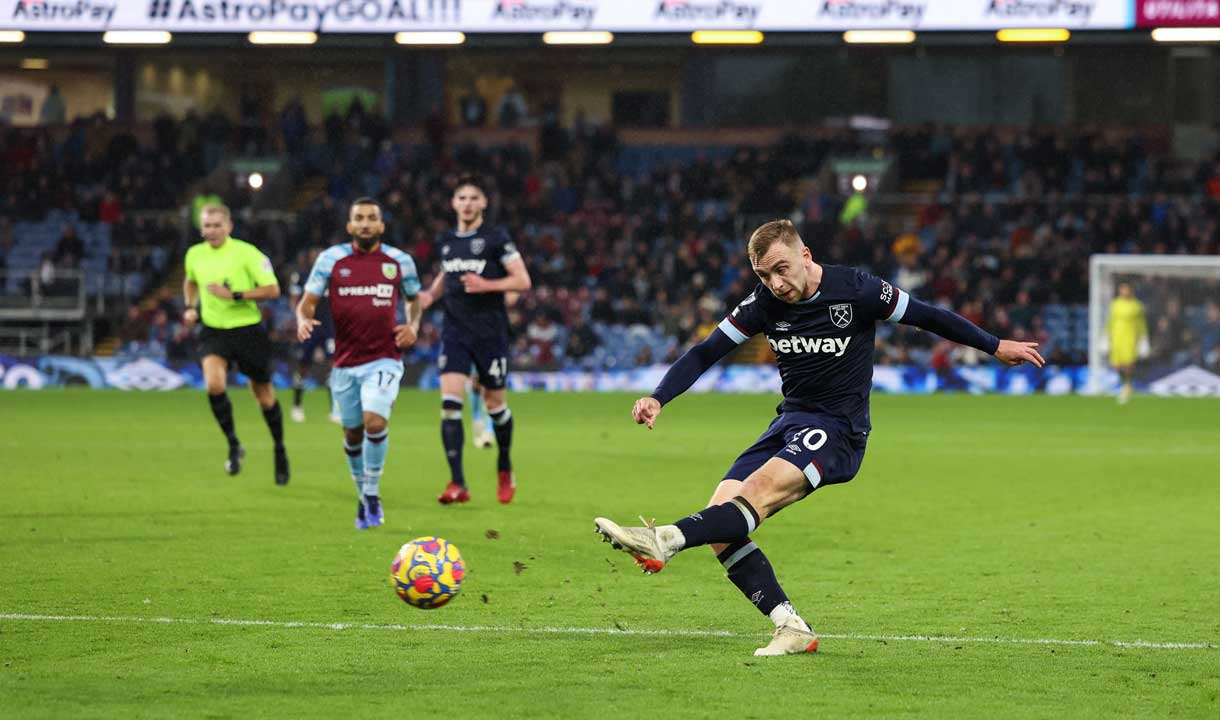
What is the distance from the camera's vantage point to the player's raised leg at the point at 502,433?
41.4 ft

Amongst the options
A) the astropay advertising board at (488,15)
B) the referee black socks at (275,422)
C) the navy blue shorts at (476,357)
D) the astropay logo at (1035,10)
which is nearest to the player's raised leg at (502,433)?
the navy blue shorts at (476,357)

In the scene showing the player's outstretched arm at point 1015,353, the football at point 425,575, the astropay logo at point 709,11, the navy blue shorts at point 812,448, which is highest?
the astropay logo at point 709,11

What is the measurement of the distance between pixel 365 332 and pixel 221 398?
10.4ft

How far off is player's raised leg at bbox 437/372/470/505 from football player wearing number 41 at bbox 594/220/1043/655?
18.0 feet

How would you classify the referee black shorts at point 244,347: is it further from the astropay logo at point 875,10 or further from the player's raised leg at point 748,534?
the astropay logo at point 875,10

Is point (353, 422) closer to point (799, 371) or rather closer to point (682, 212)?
point (799, 371)

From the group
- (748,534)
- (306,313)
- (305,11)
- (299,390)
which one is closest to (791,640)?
(748,534)

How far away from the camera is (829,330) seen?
690 centimetres

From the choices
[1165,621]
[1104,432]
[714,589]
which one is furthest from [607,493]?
[1104,432]

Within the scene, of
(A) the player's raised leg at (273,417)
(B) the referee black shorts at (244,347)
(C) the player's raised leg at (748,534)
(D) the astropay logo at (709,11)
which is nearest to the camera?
(C) the player's raised leg at (748,534)

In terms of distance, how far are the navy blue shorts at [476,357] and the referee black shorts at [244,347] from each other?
1.63 m

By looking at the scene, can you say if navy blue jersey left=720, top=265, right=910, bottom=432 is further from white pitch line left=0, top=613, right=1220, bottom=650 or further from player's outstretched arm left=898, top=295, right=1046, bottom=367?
white pitch line left=0, top=613, right=1220, bottom=650

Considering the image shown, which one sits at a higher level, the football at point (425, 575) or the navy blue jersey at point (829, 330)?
the navy blue jersey at point (829, 330)

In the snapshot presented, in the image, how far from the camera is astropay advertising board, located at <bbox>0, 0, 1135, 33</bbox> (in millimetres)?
29328
